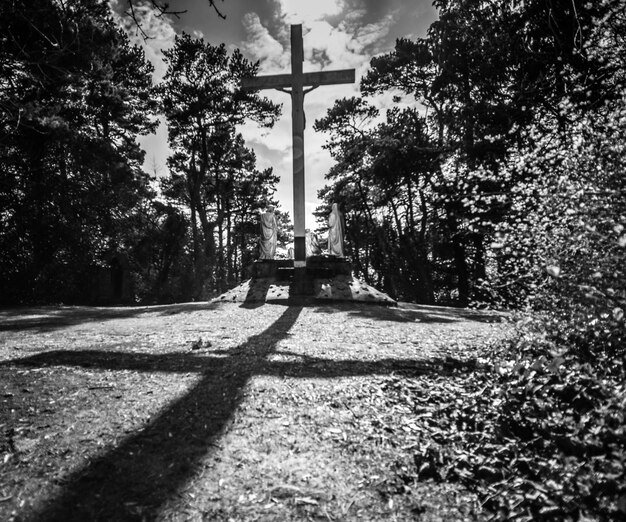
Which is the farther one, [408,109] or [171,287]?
[171,287]

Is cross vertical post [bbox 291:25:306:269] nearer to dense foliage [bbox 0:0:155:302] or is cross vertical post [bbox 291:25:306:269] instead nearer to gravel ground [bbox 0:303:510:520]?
gravel ground [bbox 0:303:510:520]

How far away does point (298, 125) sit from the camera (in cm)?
973

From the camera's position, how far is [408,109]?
70.0ft

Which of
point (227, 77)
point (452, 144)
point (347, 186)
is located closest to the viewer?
point (452, 144)

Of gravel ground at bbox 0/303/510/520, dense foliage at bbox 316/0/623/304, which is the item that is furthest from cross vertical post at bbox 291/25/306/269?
gravel ground at bbox 0/303/510/520

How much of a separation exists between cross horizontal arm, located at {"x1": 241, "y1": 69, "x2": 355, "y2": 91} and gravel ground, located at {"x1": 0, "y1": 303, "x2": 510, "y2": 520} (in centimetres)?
722

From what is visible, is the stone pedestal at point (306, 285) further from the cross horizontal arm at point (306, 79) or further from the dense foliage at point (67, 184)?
the dense foliage at point (67, 184)

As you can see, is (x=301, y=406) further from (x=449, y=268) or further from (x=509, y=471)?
(x=449, y=268)

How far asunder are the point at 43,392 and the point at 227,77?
21.4m

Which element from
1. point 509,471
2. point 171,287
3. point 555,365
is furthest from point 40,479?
point 171,287

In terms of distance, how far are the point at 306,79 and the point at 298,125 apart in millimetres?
1189

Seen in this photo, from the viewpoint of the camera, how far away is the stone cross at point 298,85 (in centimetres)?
948

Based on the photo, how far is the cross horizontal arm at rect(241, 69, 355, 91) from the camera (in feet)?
30.7

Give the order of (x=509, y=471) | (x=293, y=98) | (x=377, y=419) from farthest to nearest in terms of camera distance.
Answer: (x=293, y=98), (x=377, y=419), (x=509, y=471)
